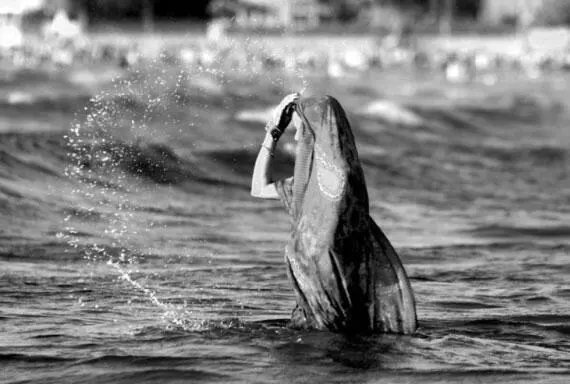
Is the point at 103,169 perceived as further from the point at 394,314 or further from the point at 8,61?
the point at 8,61

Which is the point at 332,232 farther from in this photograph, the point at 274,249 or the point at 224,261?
the point at 274,249

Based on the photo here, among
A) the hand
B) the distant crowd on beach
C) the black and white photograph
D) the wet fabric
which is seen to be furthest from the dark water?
the distant crowd on beach

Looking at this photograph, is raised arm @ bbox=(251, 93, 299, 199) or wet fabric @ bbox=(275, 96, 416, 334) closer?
wet fabric @ bbox=(275, 96, 416, 334)

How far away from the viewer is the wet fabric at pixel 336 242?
7863 millimetres

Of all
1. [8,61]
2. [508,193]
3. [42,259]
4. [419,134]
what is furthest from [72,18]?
[42,259]

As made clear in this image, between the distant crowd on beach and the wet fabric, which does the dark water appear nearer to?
the wet fabric

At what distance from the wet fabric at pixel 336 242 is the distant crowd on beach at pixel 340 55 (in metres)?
52.0

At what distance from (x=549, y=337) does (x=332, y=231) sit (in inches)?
69.5

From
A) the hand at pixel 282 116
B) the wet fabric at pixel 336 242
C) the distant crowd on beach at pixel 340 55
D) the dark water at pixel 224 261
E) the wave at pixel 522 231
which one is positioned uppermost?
the hand at pixel 282 116

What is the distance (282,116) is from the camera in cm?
799

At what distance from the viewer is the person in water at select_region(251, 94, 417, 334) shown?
25.8 ft

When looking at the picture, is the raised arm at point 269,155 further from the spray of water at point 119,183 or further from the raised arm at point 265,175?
the spray of water at point 119,183

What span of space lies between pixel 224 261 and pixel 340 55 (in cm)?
7766

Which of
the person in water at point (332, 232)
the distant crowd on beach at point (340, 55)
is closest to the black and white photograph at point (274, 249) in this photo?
the person in water at point (332, 232)
